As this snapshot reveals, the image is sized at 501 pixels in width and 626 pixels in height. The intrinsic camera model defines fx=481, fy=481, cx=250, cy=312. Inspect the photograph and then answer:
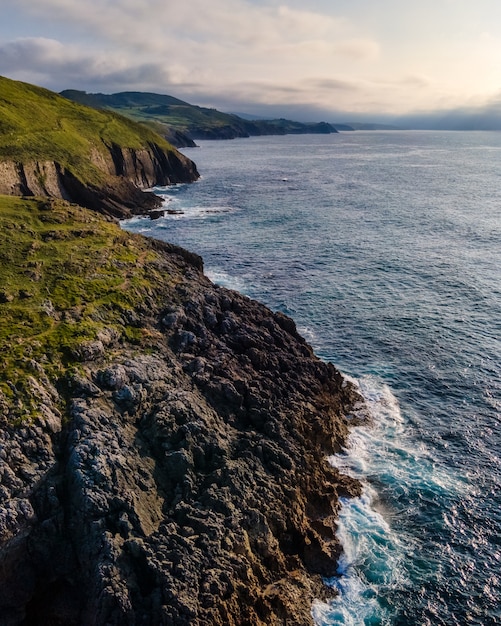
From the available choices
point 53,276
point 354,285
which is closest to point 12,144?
point 53,276

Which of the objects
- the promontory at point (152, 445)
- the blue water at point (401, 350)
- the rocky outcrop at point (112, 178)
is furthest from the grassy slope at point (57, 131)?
the promontory at point (152, 445)

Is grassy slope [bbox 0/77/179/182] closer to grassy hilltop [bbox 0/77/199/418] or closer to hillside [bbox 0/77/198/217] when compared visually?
hillside [bbox 0/77/198/217]

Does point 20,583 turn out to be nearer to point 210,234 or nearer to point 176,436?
point 176,436

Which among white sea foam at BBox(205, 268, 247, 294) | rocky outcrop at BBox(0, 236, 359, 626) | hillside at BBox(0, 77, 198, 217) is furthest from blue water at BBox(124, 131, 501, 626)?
hillside at BBox(0, 77, 198, 217)

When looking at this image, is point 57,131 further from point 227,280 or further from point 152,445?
point 152,445

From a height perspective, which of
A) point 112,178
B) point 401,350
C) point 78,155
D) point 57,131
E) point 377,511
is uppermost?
point 57,131

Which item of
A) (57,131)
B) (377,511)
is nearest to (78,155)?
(57,131)

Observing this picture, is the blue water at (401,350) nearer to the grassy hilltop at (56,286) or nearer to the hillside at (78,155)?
the hillside at (78,155)
